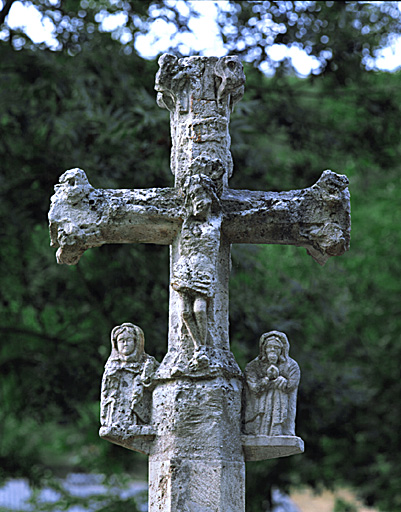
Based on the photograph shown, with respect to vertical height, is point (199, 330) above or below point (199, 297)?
below

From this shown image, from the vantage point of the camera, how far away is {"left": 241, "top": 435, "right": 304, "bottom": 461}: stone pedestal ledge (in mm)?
5984

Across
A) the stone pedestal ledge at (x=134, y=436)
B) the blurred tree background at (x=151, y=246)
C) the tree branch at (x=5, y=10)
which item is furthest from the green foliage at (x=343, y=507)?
the stone pedestal ledge at (x=134, y=436)

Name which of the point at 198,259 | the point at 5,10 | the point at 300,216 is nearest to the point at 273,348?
the point at 198,259

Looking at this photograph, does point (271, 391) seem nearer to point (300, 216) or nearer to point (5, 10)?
point (300, 216)

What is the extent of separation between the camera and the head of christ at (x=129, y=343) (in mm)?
6203

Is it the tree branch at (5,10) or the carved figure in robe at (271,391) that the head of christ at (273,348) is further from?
the tree branch at (5,10)

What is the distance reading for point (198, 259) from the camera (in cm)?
611

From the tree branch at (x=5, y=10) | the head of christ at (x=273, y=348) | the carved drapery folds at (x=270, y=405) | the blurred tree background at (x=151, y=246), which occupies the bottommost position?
the carved drapery folds at (x=270, y=405)

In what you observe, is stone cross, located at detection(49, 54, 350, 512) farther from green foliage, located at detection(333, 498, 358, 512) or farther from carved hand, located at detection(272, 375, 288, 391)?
green foliage, located at detection(333, 498, 358, 512)

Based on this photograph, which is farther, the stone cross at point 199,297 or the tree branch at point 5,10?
the tree branch at point 5,10

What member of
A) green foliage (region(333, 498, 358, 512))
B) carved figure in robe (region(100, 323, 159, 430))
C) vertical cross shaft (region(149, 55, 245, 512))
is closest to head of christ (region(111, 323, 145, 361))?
carved figure in robe (region(100, 323, 159, 430))

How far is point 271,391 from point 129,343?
904 millimetres

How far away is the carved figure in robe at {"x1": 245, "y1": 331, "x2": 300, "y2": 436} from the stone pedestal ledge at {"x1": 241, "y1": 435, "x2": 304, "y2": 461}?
4cm

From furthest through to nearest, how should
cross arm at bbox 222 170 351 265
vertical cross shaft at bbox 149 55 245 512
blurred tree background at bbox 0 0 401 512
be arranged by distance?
blurred tree background at bbox 0 0 401 512 < cross arm at bbox 222 170 351 265 < vertical cross shaft at bbox 149 55 245 512
